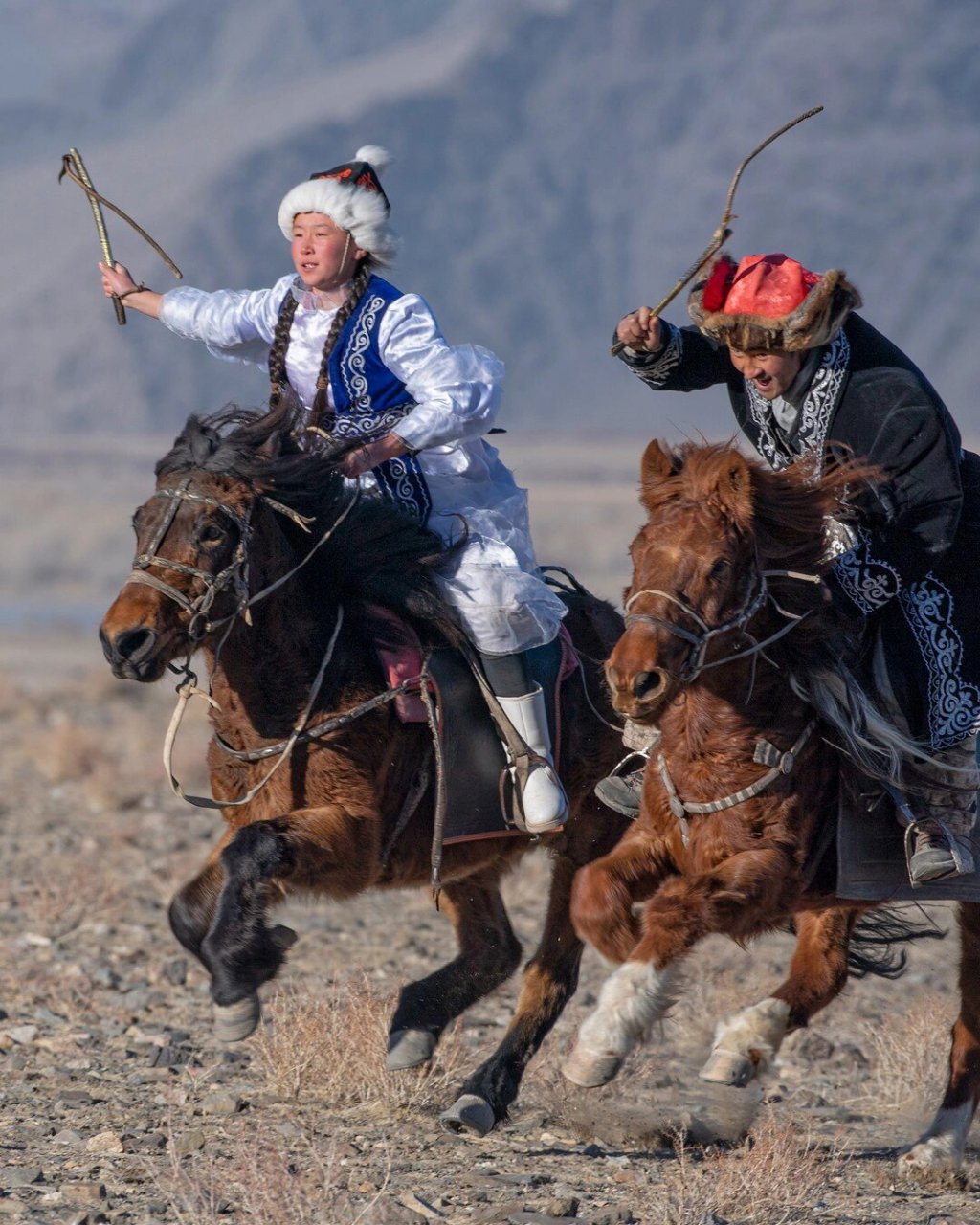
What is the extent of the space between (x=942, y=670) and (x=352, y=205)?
250 cm

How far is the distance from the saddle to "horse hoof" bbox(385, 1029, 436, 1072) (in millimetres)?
712

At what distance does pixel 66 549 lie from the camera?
171ft

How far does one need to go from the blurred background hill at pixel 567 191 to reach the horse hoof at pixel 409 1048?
93.7 metres

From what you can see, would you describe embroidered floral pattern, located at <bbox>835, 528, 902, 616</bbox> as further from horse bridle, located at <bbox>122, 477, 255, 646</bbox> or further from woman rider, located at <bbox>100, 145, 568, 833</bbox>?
horse bridle, located at <bbox>122, 477, 255, 646</bbox>

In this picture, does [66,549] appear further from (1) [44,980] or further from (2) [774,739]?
(2) [774,739]

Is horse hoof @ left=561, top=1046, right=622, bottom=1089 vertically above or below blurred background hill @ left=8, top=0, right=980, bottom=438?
below

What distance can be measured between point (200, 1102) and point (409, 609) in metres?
1.79

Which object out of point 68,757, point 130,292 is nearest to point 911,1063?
point 130,292

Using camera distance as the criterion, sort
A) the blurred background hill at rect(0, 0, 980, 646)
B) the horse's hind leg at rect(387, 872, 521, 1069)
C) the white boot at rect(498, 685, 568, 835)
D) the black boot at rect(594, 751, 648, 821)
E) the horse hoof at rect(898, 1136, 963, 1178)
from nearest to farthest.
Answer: the black boot at rect(594, 751, 648, 821), the horse hoof at rect(898, 1136, 963, 1178), the white boot at rect(498, 685, 568, 835), the horse's hind leg at rect(387, 872, 521, 1069), the blurred background hill at rect(0, 0, 980, 646)

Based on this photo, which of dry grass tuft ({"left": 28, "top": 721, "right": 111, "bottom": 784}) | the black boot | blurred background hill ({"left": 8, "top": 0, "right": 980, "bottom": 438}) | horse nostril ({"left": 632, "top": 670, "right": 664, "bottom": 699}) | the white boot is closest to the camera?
horse nostril ({"left": 632, "top": 670, "right": 664, "bottom": 699})

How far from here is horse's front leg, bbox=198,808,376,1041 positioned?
5.61m

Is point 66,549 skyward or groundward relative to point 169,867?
skyward

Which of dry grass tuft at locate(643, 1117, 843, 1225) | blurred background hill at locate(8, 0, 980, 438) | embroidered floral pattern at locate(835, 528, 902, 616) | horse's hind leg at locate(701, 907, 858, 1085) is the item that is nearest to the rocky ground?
dry grass tuft at locate(643, 1117, 843, 1225)

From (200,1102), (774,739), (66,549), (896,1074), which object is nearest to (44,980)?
(200,1102)
